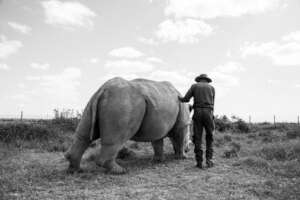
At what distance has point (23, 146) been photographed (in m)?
10.7

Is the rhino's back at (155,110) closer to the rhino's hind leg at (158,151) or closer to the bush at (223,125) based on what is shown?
the rhino's hind leg at (158,151)

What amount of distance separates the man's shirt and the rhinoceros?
0.76 metres

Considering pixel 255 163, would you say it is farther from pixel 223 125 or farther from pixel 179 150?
pixel 223 125

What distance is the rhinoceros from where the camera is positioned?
6.58 meters

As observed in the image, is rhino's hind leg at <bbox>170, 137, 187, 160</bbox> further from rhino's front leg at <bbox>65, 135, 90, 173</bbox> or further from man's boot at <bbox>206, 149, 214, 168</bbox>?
rhino's front leg at <bbox>65, 135, 90, 173</bbox>

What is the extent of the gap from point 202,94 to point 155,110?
50.6 inches

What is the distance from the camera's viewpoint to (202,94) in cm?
779

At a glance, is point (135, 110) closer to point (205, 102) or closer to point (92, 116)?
point (92, 116)

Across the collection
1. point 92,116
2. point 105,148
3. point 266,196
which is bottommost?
point 266,196

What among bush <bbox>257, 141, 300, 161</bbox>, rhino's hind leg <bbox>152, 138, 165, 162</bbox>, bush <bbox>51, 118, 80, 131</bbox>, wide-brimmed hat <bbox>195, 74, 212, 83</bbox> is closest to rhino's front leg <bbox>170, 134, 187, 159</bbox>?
rhino's hind leg <bbox>152, 138, 165, 162</bbox>

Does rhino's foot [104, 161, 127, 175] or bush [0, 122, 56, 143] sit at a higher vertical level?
bush [0, 122, 56, 143]

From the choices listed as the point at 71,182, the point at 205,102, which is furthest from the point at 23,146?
the point at 205,102

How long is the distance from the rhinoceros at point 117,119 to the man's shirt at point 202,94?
0.76 m

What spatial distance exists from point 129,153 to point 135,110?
2489 millimetres
